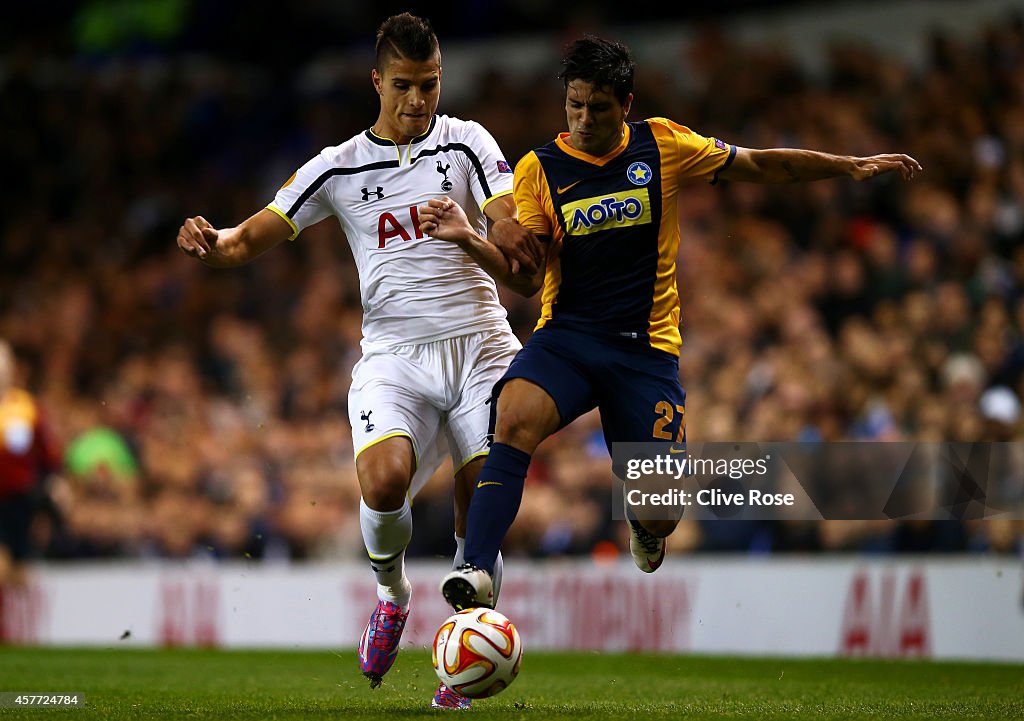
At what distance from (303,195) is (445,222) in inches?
39.3

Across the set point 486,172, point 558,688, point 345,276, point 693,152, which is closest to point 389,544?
point 558,688

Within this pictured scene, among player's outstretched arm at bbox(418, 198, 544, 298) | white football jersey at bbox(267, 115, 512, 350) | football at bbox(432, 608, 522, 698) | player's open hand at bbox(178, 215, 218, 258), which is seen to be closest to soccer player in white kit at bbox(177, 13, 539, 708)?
white football jersey at bbox(267, 115, 512, 350)

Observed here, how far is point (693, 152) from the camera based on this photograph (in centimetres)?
671

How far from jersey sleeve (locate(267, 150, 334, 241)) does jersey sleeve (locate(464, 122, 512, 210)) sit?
0.65m

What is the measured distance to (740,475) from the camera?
8.56 m

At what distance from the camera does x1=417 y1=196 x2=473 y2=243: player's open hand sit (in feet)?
20.4

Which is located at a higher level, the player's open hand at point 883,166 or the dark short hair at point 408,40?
the dark short hair at point 408,40

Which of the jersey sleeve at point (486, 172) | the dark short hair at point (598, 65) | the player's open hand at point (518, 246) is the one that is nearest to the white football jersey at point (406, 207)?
the jersey sleeve at point (486, 172)

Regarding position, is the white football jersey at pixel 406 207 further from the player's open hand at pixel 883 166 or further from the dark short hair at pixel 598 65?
the player's open hand at pixel 883 166

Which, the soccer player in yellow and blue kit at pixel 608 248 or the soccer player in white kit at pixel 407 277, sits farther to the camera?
the soccer player in white kit at pixel 407 277

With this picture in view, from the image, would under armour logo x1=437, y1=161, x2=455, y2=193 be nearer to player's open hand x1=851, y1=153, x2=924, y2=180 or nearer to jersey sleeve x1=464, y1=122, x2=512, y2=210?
jersey sleeve x1=464, y1=122, x2=512, y2=210

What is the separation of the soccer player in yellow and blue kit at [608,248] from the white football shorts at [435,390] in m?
0.36

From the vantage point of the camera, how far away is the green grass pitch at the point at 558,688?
6.34 m

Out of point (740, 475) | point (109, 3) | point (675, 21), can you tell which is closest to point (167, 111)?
point (109, 3)
